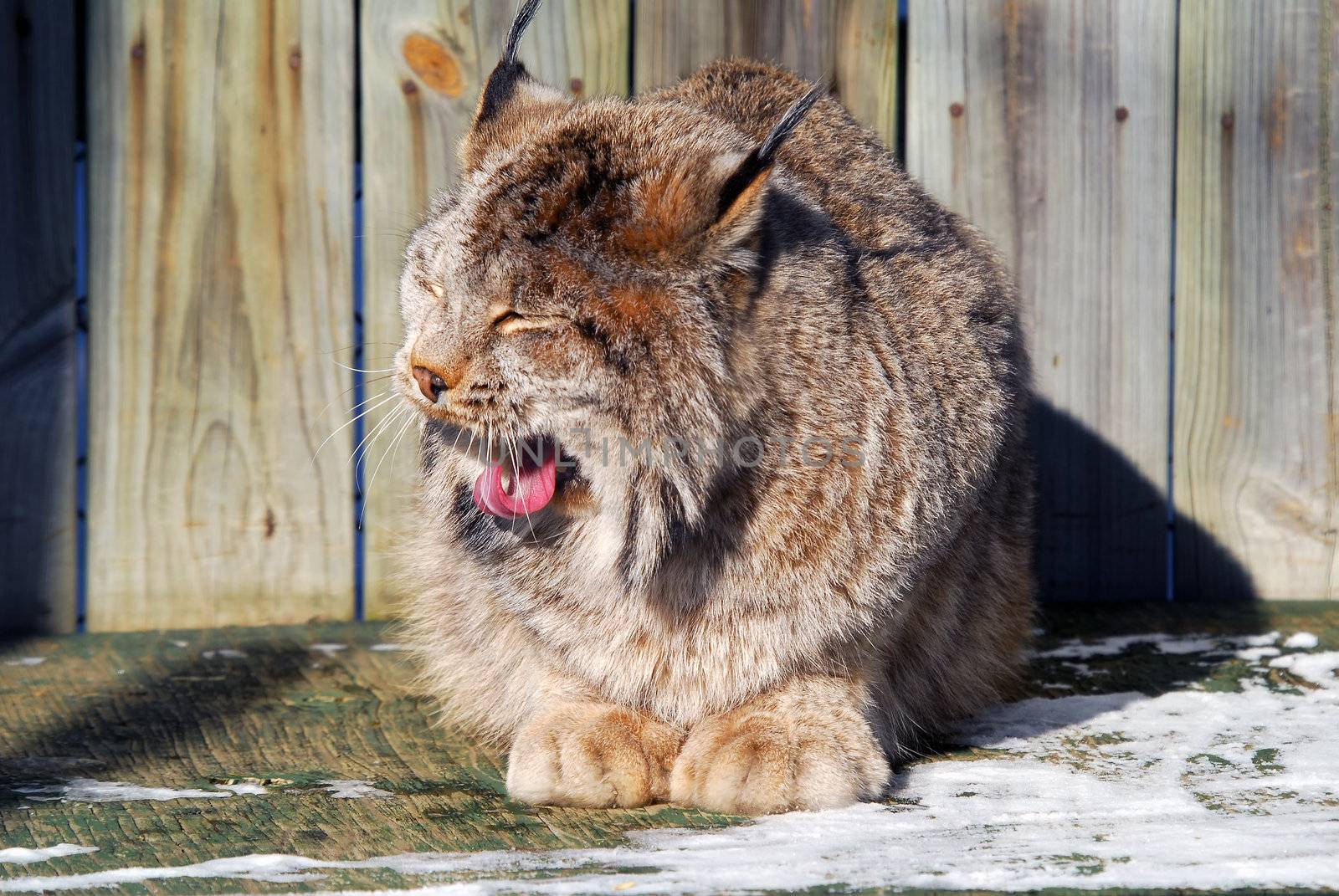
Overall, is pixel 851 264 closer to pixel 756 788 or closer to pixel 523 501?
pixel 523 501

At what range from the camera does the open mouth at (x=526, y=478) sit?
6.33 ft

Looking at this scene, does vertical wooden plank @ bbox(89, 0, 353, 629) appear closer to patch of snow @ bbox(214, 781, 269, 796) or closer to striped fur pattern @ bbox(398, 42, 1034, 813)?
striped fur pattern @ bbox(398, 42, 1034, 813)

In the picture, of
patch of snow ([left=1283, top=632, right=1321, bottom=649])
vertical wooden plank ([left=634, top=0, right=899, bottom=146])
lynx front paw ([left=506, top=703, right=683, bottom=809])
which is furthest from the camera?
vertical wooden plank ([left=634, top=0, right=899, bottom=146])

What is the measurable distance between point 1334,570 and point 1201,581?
0.98ft

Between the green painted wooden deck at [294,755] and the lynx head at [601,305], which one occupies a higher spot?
the lynx head at [601,305]

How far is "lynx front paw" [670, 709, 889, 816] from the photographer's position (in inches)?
72.9

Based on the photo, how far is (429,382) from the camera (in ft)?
6.05

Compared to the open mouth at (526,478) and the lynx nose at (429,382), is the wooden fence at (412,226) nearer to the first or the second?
the open mouth at (526,478)

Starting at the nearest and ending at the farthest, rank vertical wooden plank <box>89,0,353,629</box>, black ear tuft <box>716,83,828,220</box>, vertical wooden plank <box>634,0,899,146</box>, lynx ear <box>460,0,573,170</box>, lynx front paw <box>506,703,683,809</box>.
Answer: black ear tuft <box>716,83,828,220</box>
lynx front paw <box>506,703,683,809</box>
lynx ear <box>460,0,573,170</box>
vertical wooden plank <box>89,0,353,629</box>
vertical wooden plank <box>634,0,899,146</box>

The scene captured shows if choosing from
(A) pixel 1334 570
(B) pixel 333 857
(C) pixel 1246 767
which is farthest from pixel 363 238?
(A) pixel 1334 570

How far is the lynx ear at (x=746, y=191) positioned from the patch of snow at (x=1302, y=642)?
164 cm

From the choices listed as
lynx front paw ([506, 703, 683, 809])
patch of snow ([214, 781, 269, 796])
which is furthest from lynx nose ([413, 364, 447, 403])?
patch of snow ([214, 781, 269, 796])

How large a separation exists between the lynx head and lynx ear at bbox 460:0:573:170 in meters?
0.22

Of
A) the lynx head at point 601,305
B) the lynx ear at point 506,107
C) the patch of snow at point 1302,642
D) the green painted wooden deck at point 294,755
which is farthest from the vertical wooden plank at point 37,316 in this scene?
the patch of snow at point 1302,642
